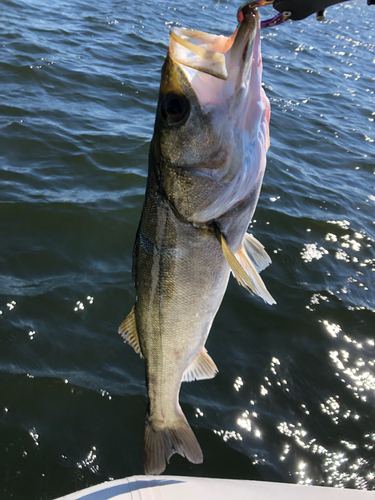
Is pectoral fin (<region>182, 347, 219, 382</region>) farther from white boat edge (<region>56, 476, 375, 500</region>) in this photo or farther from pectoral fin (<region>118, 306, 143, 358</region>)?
white boat edge (<region>56, 476, 375, 500</region>)

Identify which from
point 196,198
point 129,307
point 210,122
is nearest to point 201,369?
point 196,198

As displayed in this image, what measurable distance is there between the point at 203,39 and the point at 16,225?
3.43 m

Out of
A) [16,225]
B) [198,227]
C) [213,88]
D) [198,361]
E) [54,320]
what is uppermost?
[213,88]

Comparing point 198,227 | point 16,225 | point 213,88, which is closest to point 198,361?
point 198,227

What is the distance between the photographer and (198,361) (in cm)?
217

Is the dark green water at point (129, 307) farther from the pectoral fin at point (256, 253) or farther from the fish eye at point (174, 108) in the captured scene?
the fish eye at point (174, 108)

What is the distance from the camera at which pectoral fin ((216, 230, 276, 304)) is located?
1604mm

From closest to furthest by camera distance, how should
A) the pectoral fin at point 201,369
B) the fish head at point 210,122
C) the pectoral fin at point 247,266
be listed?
the fish head at point 210,122
the pectoral fin at point 247,266
the pectoral fin at point 201,369

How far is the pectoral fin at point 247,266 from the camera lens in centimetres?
160

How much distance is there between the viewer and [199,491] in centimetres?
209

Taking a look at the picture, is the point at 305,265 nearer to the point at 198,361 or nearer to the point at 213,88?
the point at 198,361

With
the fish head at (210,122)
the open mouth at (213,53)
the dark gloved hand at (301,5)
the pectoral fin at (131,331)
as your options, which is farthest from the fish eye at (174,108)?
the pectoral fin at (131,331)

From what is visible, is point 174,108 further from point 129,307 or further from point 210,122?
point 129,307

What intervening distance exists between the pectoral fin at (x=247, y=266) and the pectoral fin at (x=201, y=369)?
556 mm
